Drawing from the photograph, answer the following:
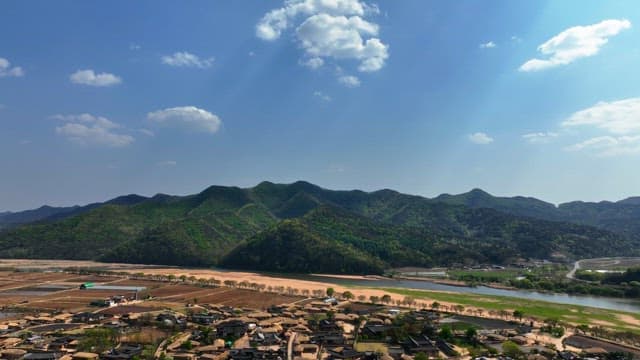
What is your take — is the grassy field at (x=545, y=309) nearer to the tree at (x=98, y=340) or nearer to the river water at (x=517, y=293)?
the river water at (x=517, y=293)

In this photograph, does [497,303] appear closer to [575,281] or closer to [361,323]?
[361,323]

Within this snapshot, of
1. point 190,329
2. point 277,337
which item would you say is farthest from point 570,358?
point 190,329

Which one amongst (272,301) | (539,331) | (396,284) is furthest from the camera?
(396,284)

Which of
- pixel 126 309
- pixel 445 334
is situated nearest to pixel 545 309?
pixel 445 334

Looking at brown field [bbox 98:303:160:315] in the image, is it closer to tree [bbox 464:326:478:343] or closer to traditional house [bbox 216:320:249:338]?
traditional house [bbox 216:320:249:338]

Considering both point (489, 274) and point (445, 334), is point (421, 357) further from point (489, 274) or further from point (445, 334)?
point (489, 274)

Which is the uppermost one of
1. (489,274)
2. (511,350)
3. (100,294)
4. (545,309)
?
(489,274)
